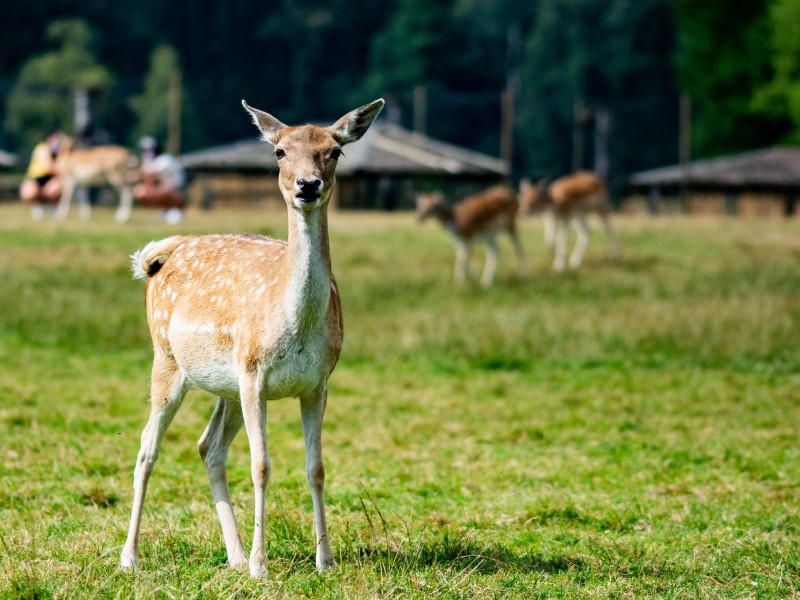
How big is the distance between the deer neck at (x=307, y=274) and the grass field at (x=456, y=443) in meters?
0.88

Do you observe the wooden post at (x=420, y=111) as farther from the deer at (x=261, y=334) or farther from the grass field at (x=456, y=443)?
the deer at (x=261, y=334)

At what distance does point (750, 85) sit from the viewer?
48875 millimetres

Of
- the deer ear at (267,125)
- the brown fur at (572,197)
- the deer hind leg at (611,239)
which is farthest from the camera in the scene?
the brown fur at (572,197)

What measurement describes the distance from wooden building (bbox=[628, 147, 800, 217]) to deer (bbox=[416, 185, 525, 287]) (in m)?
22.8

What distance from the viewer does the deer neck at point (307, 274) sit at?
15.6ft

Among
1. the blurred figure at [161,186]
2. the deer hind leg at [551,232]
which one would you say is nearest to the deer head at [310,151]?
the deer hind leg at [551,232]

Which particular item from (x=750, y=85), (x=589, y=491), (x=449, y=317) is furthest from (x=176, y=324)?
(x=750, y=85)

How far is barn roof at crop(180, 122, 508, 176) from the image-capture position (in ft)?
125

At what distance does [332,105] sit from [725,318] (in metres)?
53.5

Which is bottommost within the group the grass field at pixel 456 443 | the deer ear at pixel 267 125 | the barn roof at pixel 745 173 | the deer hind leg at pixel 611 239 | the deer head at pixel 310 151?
the grass field at pixel 456 443

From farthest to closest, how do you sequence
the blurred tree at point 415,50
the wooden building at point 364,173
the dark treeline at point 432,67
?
the blurred tree at point 415,50 → the dark treeline at point 432,67 → the wooden building at point 364,173

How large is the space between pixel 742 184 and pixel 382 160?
12.4 meters

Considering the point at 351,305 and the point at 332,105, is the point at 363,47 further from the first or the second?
the point at 351,305

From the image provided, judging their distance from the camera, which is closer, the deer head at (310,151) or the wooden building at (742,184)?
the deer head at (310,151)
